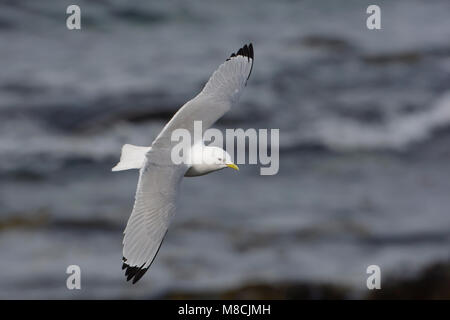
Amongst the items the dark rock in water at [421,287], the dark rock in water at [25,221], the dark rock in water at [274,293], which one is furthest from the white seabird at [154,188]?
the dark rock in water at [25,221]

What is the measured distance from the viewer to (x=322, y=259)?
729cm

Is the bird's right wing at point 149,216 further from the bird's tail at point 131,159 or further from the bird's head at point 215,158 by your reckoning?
the bird's head at point 215,158

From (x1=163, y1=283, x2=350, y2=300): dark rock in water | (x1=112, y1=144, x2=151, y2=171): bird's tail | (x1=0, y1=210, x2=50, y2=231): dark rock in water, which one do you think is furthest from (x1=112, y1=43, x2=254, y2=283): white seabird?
(x1=0, y1=210, x2=50, y2=231): dark rock in water

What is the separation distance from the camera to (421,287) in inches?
258

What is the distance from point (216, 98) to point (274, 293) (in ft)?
7.52

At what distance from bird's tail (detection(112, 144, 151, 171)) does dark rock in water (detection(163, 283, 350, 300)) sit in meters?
2.36

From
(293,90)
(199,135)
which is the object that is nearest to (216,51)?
(293,90)

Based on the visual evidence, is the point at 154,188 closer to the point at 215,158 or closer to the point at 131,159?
the point at 131,159

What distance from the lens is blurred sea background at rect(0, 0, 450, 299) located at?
7.06 m

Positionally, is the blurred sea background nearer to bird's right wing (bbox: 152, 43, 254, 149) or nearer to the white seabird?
bird's right wing (bbox: 152, 43, 254, 149)

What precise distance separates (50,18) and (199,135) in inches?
358

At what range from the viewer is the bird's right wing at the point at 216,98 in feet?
14.7

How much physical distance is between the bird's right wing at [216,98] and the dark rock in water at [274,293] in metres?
2.20
